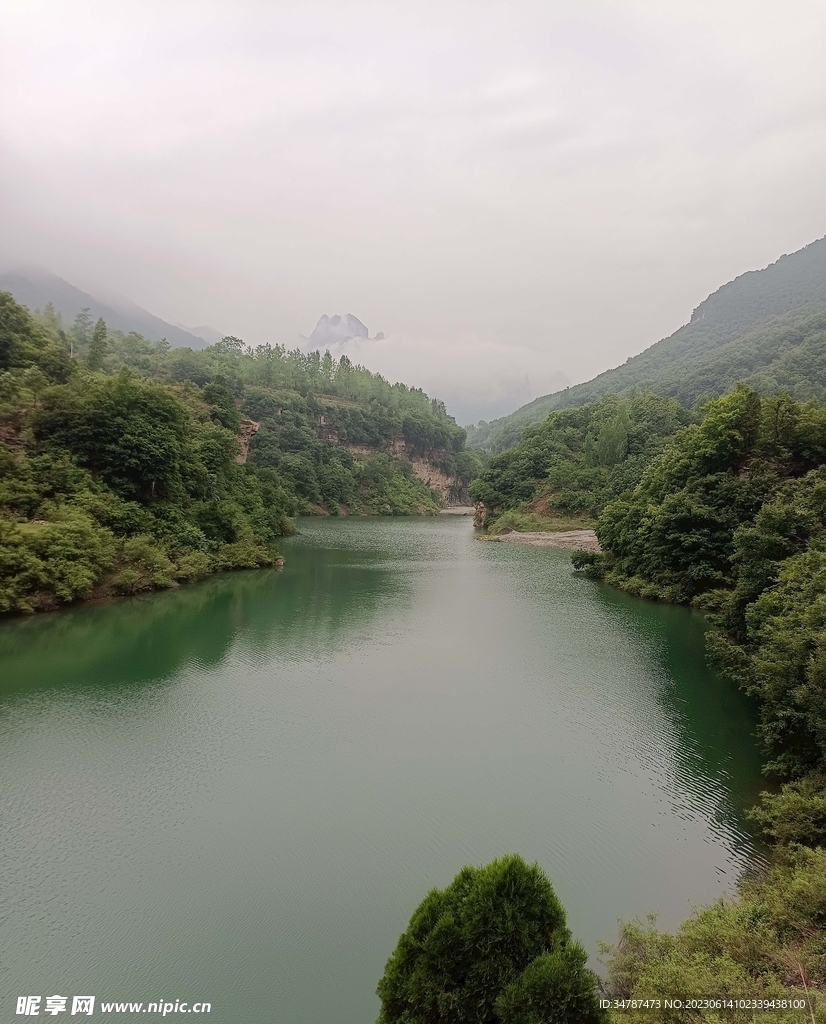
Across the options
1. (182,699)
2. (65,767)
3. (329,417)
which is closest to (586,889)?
(65,767)

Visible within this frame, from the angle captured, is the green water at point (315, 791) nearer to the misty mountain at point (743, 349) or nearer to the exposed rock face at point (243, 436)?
the exposed rock face at point (243, 436)

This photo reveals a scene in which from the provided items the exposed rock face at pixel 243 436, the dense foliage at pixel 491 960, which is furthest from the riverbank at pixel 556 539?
the dense foliage at pixel 491 960

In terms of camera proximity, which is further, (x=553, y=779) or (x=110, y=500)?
(x=110, y=500)

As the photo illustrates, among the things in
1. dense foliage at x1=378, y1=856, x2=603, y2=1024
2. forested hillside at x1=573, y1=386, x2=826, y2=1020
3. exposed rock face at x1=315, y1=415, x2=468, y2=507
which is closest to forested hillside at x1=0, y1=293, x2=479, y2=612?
dense foliage at x1=378, y1=856, x2=603, y2=1024

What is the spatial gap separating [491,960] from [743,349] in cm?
10454

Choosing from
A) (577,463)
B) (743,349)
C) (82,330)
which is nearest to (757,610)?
(577,463)

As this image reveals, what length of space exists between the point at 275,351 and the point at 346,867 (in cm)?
9234

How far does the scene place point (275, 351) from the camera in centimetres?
9275

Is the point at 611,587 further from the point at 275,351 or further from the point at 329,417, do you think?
the point at 275,351

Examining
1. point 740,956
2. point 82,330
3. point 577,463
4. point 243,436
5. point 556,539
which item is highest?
point 82,330

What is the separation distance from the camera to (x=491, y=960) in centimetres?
427

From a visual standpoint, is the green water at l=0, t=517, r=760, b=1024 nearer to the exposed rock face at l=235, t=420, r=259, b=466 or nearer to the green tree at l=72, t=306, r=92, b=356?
the exposed rock face at l=235, t=420, r=259, b=466

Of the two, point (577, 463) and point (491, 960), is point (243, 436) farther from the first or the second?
point (491, 960)

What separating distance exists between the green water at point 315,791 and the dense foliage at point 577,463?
32699 mm
